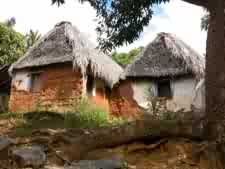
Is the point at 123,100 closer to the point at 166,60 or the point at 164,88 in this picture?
the point at 164,88

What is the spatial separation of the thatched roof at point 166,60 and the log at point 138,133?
9.43 meters

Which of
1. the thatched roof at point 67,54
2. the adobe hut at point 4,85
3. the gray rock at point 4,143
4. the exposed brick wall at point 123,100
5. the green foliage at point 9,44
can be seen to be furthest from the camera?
the green foliage at point 9,44

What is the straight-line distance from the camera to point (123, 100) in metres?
15.6

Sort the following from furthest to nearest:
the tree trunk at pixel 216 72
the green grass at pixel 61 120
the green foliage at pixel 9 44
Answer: the green foliage at pixel 9 44 → the green grass at pixel 61 120 → the tree trunk at pixel 216 72

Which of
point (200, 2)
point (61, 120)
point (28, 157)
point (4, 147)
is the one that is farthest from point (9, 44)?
point (28, 157)

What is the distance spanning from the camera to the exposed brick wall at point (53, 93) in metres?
13.2

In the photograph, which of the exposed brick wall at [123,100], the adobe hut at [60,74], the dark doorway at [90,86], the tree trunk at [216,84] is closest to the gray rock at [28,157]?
the tree trunk at [216,84]

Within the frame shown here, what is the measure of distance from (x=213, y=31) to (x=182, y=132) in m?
1.67

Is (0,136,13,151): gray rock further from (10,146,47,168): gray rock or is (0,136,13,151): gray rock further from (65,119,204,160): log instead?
(65,119,204,160): log

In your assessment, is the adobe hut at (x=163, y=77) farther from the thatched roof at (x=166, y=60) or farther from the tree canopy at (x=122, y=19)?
the tree canopy at (x=122, y=19)

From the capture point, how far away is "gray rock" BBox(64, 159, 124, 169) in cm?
440

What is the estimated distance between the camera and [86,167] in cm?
436

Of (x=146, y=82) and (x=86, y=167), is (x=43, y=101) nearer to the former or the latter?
(x=146, y=82)

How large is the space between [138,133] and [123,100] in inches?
403
